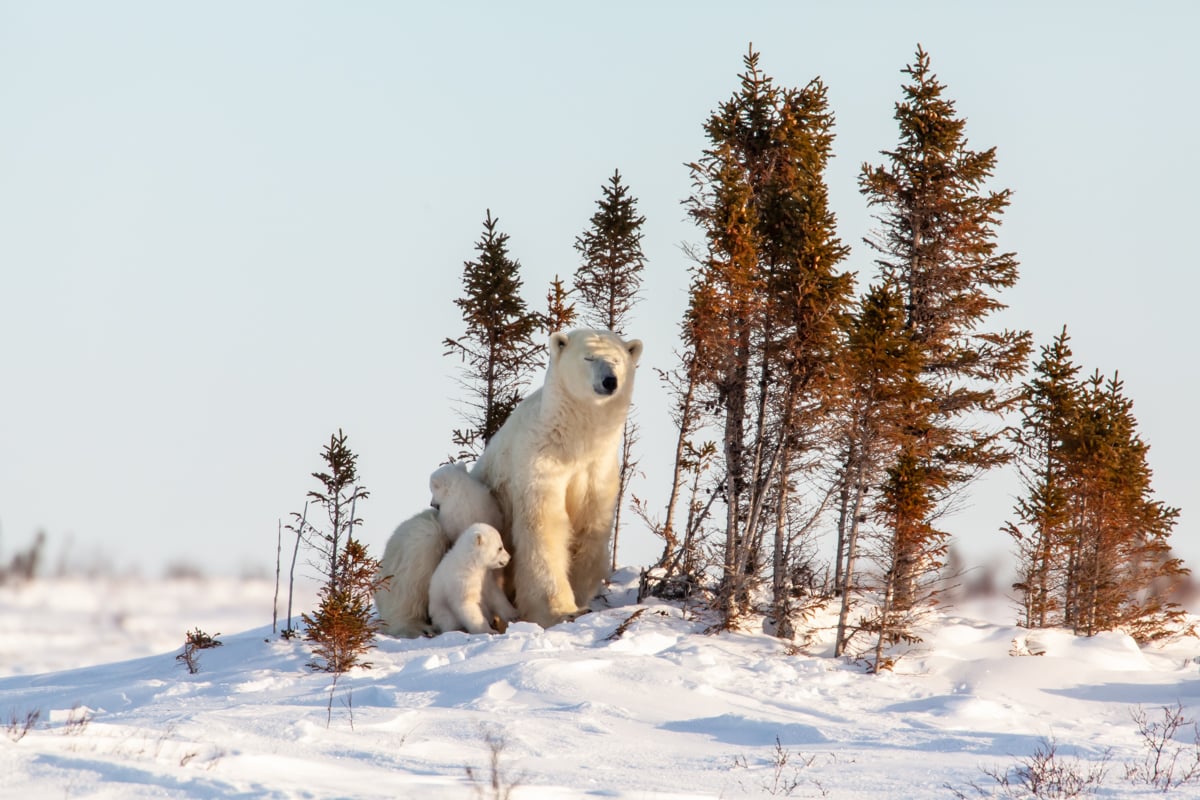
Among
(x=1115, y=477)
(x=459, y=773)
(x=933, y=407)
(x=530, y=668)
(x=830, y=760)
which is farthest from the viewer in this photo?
(x=1115, y=477)

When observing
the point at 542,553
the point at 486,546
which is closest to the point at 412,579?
the point at 486,546

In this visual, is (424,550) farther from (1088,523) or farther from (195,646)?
(1088,523)

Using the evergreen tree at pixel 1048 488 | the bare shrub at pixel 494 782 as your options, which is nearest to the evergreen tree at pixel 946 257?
the evergreen tree at pixel 1048 488

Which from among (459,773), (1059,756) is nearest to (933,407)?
(1059,756)

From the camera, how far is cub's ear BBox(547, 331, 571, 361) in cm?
1343

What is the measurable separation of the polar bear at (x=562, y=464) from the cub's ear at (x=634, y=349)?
0.01m

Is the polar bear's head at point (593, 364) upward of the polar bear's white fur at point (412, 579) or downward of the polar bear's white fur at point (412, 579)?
upward

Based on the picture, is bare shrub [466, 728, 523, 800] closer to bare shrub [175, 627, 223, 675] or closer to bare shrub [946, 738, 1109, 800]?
bare shrub [946, 738, 1109, 800]

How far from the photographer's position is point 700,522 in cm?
1470

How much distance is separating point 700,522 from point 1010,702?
423 cm

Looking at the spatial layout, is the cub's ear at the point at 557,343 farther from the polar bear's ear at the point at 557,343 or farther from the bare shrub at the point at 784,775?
the bare shrub at the point at 784,775

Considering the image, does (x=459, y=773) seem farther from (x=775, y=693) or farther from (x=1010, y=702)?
(x=1010, y=702)

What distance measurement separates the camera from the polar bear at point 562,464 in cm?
1320

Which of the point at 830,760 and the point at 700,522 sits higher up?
the point at 700,522
